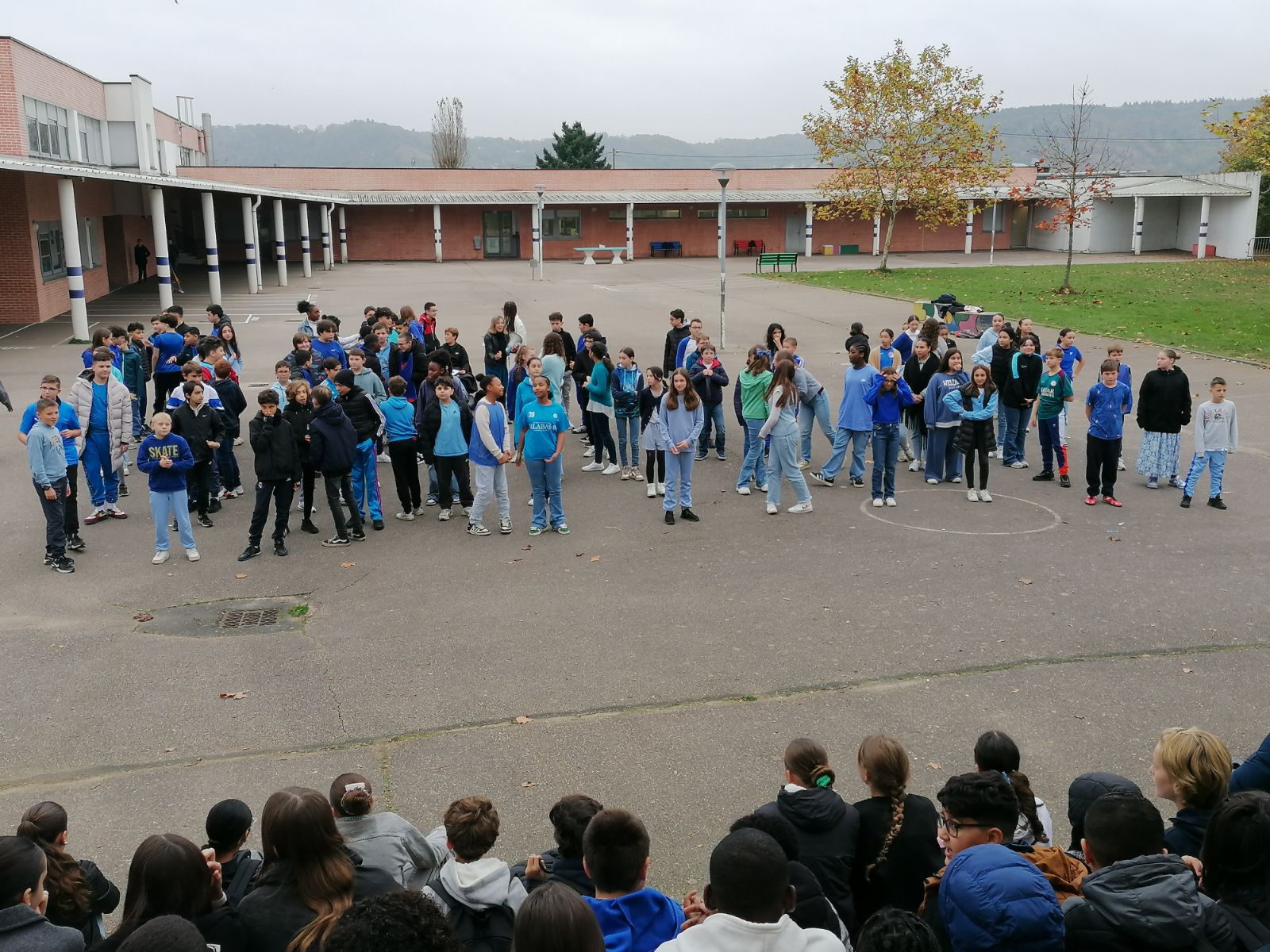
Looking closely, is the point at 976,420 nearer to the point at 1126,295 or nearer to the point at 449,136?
the point at 1126,295

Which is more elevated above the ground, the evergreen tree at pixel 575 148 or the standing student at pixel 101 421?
the evergreen tree at pixel 575 148

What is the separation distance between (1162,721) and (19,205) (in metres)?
29.2

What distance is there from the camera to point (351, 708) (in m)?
7.45

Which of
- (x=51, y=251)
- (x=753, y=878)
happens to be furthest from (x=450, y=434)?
(x=51, y=251)

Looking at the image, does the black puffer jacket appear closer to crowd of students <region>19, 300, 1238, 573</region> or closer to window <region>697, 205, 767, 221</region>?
crowd of students <region>19, 300, 1238, 573</region>

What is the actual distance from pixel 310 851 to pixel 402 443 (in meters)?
8.12

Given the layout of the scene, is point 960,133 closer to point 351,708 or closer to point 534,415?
point 534,415

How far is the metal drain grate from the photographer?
29.6 ft

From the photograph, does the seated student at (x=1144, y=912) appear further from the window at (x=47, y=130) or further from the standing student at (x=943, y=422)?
the window at (x=47, y=130)

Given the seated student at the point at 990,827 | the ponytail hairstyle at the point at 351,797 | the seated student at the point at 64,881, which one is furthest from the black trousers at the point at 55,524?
the seated student at the point at 990,827

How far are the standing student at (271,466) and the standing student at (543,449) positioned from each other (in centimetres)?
233

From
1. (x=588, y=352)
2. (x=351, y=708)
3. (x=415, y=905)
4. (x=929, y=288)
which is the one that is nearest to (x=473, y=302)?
(x=929, y=288)

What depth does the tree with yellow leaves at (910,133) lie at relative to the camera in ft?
152

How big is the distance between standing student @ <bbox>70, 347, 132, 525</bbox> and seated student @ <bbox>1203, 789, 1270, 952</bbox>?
1094 cm
